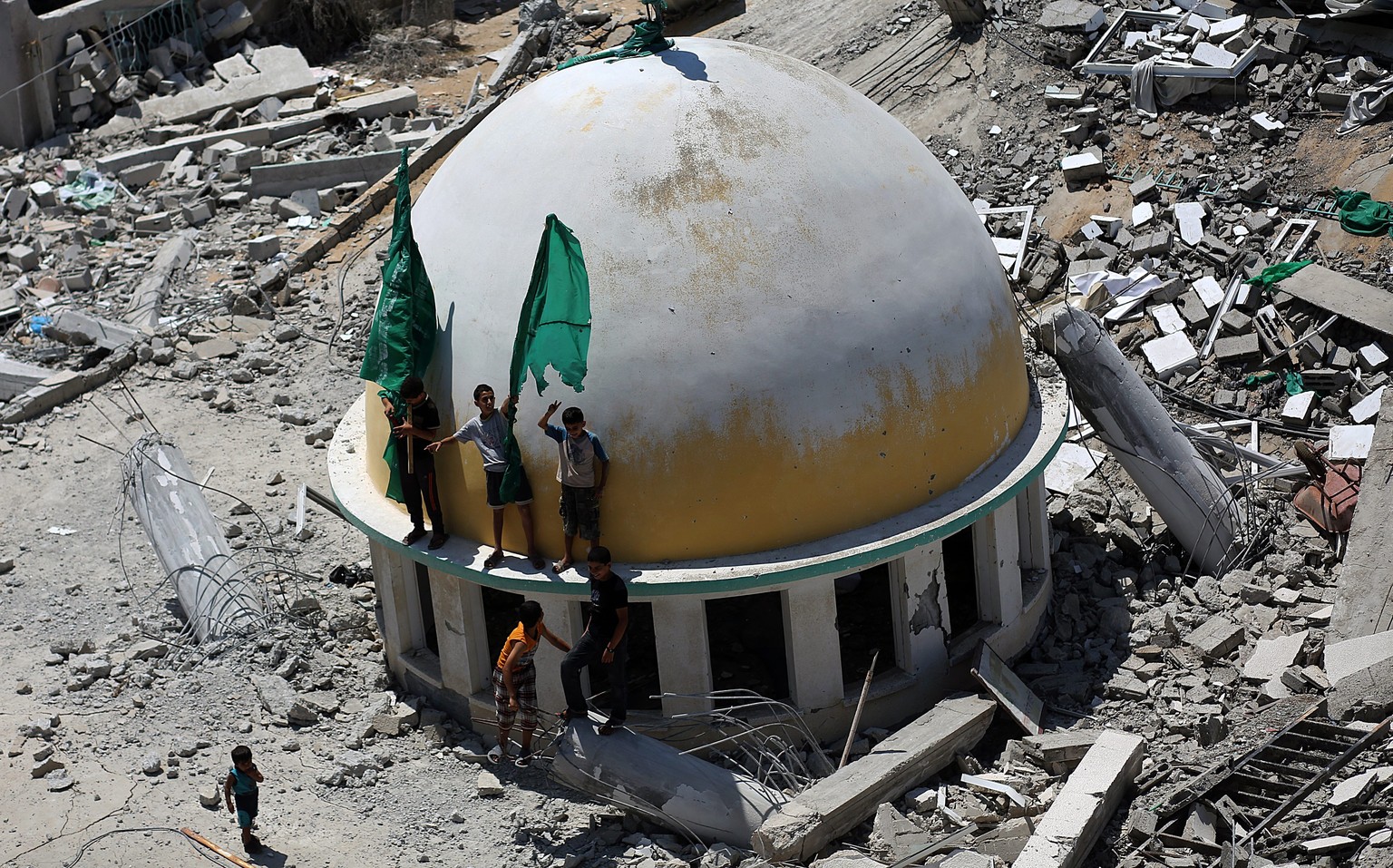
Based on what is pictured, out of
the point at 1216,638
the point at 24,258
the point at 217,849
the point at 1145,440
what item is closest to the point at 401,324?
the point at 217,849

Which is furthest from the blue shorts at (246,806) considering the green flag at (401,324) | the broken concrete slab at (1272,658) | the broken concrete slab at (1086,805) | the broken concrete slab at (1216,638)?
the broken concrete slab at (1272,658)

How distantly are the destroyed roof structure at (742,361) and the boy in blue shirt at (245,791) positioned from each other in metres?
1.98

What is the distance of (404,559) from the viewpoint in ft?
43.9

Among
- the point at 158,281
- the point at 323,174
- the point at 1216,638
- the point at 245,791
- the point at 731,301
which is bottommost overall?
the point at 1216,638

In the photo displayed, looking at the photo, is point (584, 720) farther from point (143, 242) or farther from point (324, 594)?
point (143, 242)

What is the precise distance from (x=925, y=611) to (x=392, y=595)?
15.5ft

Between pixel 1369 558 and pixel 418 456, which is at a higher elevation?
pixel 418 456

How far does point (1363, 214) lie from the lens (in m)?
18.7

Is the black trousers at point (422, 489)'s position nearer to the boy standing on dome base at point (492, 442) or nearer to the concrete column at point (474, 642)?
the boy standing on dome base at point (492, 442)

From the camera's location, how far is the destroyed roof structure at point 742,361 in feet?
38.1

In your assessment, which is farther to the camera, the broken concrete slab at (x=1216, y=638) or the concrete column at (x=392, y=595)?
the concrete column at (x=392, y=595)

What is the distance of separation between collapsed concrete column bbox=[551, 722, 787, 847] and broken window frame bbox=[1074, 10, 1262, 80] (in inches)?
533

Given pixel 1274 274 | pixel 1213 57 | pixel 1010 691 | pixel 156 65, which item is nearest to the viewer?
pixel 1010 691

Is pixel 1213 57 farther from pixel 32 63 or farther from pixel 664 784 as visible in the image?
pixel 32 63
